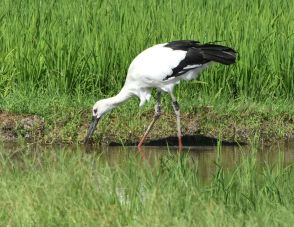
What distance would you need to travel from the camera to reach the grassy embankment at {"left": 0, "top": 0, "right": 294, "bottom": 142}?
31.9 feet

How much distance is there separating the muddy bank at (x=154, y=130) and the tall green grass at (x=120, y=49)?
478 mm

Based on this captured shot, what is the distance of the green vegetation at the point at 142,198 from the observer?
5211mm

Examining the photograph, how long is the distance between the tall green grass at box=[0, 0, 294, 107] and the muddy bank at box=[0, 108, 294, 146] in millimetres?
478

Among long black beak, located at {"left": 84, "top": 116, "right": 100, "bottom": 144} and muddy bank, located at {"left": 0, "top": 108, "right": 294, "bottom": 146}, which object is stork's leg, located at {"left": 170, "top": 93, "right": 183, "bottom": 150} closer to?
muddy bank, located at {"left": 0, "top": 108, "right": 294, "bottom": 146}

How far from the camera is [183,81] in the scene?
10.5 metres

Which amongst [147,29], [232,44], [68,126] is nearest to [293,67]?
[232,44]

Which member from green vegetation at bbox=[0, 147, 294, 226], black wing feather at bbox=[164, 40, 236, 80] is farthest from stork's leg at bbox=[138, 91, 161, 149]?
green vegetation at bbox=[0, 147, 294, 226]

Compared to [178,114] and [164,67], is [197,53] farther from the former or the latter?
[178,114]

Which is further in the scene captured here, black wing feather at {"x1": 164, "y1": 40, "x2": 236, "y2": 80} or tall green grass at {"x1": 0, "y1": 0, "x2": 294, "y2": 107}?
tall green grass at {"x1": 0, "y1": 0, "x2": 294, "y2": 107}

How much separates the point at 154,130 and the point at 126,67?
1.08 meters

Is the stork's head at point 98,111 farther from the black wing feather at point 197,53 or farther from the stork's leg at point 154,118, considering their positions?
the black wing feather at point 197,53

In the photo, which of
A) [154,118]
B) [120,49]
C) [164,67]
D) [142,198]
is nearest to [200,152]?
[154,118]

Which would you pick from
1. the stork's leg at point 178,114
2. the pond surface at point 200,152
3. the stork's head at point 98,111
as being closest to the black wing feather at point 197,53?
the stork's leg at point 178,114

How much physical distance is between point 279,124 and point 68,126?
201cm
